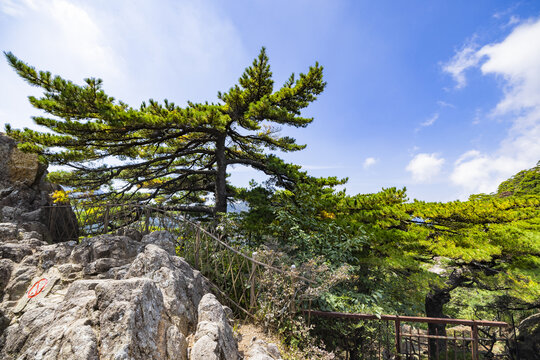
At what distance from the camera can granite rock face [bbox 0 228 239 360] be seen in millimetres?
2502

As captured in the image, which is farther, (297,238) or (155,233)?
(297,238)

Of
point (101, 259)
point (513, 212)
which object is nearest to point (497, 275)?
point (513, 212)

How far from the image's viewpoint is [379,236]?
619 cm

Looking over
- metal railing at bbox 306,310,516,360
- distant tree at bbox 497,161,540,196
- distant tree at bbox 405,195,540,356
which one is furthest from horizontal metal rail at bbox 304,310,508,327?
distant tree at bbox 497,161,540,196

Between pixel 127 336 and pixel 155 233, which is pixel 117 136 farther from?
pixel 127 336

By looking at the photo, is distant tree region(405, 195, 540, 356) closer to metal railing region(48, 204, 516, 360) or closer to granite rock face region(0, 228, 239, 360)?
metal railing region(48, 204, 516, 360)

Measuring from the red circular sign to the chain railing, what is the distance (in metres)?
1.82

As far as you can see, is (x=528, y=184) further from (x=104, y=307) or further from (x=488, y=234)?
(x=104, y=307)

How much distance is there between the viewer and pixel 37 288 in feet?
14.1

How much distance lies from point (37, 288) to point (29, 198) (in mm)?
5480

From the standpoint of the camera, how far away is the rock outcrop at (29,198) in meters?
7.16

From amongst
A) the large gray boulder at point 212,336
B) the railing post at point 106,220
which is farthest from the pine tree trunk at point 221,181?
the large gray boulder at point 212,336

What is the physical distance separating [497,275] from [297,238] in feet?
23.7

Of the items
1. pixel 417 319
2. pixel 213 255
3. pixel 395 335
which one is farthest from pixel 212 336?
pixel 395 335
